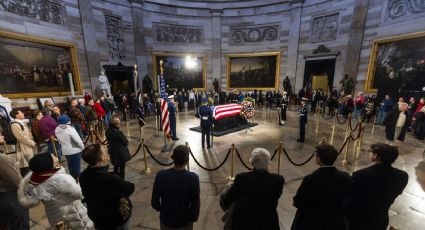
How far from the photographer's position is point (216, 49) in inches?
739

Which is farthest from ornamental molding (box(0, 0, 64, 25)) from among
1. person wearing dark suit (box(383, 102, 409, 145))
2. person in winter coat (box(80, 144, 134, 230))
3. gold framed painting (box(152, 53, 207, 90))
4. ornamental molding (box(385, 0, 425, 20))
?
ornamental molding (box(385, 0, 425, 20))

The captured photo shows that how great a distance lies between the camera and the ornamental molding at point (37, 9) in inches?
365

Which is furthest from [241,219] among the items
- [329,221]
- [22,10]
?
[22,10]

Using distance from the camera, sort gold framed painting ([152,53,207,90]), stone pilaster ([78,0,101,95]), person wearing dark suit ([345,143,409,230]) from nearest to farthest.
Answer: person wearing dark suit ([345,143,409,230]) < stone pilaster ([78,0,101,95]) < gold framed painting ([152,53,207,90])

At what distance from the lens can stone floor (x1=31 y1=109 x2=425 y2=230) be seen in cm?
352

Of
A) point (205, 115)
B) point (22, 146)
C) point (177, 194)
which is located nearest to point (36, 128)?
point (22, 146)

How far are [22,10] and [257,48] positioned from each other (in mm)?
16179

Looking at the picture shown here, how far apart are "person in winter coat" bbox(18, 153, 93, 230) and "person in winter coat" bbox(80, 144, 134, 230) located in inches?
6.3

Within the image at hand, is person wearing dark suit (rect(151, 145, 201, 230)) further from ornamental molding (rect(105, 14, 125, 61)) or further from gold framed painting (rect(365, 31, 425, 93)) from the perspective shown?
ornamental molding (rect(105, 14, 125, 61))

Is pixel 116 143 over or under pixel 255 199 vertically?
under

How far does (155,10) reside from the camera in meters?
16.5

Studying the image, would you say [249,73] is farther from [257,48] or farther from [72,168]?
[72,168]

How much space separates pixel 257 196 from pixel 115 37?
16.3 m

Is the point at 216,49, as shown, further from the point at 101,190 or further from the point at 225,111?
the point at 101,190
